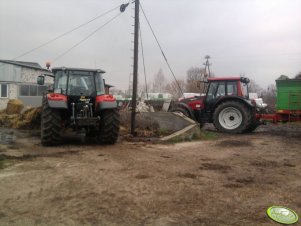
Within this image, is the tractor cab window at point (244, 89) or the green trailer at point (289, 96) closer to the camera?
the green trailer at point (289, 96)

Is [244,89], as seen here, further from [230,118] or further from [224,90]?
[230,118]

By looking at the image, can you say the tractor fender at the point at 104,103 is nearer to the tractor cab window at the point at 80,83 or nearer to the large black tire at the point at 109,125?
the large black tire at the point at 109,125

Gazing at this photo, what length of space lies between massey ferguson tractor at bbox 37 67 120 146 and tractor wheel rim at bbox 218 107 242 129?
530cm

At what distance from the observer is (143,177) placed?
20.9 feet

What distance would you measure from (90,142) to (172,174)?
4968mm

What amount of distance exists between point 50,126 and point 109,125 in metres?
1.59

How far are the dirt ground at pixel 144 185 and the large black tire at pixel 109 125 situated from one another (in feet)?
2.08

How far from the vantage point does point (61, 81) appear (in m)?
10.7

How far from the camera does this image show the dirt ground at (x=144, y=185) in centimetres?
450

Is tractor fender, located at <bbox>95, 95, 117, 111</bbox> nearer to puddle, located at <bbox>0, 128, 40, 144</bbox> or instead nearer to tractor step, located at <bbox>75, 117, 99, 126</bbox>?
tractor step, located at <bbox>75, 117, 99, 126</bbox>

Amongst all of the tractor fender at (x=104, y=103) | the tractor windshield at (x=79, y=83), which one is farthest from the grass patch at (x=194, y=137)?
the tractor windshield at (x=79, y=83)

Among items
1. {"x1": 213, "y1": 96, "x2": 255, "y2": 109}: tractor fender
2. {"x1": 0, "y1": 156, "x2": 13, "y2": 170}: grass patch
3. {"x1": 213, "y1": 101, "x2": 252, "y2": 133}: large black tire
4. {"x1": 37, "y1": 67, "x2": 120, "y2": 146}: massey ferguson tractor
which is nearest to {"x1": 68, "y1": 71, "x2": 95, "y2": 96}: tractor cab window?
{"x1": 37, "y1": 67, "x2": 120, "y2": 146}: massey ferguson tractor

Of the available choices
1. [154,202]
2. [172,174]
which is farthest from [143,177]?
[154,202]

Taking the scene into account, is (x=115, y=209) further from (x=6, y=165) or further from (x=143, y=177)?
(x=6, y=165)
